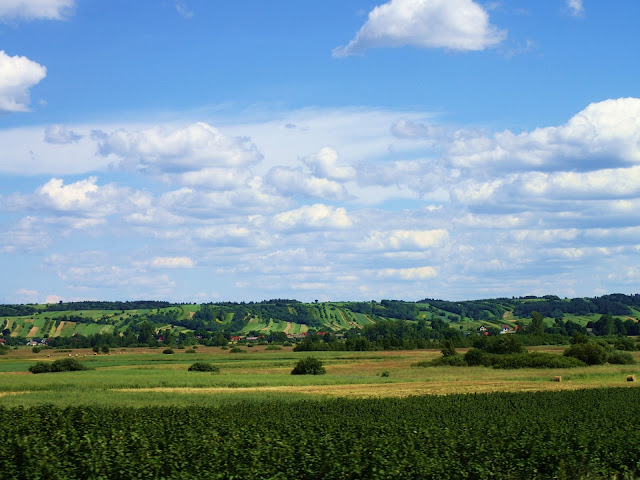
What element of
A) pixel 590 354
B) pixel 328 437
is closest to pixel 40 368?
pixel 590 354

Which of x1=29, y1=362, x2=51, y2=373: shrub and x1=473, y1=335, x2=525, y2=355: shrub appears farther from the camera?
x1=473, y1=335, x2=525, y2=355: shrub

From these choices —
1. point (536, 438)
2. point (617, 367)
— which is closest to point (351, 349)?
point (617, 367)

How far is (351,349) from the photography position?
143m

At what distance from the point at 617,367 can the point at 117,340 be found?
149116 mm

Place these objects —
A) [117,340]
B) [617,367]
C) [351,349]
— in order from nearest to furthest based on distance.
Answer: [617,367] < [351,349] < [117,340]

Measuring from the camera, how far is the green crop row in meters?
21.7

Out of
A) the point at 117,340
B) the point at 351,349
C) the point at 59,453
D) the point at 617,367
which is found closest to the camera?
the point at 59,453

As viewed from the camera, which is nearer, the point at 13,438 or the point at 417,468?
the point at 417,468

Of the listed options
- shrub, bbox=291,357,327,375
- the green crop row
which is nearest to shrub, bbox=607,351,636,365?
shrub, bbox=291,357,327,375

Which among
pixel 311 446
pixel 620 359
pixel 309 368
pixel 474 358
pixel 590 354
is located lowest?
pixel 309 368

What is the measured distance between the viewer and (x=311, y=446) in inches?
945

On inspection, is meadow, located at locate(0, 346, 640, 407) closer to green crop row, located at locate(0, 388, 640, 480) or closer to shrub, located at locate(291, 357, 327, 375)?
shrub, located at locate(291, 357, 327, 375)

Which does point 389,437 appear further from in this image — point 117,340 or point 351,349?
point 117,340

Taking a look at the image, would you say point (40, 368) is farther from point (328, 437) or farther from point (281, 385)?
point (328, 437)
